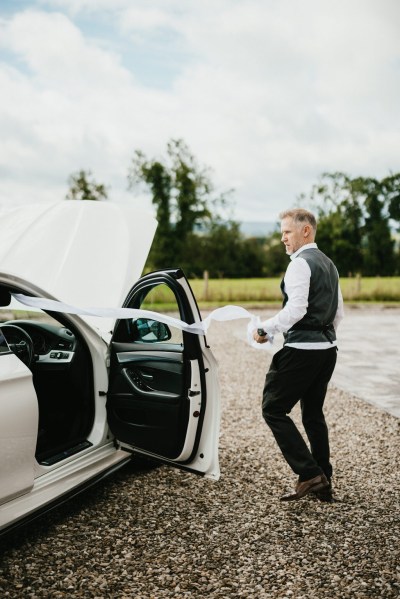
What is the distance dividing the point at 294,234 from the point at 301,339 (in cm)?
68

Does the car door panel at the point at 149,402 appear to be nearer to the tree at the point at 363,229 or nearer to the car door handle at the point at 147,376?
the car door handle at the point at 147,376

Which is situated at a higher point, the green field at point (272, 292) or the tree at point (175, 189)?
the tree at point (175, 189)

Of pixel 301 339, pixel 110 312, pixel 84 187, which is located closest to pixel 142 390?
pixel 110 312

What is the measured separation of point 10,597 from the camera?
2.65 metres

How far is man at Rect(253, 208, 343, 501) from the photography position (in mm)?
3441

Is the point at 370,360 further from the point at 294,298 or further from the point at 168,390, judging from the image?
the point at 168,390

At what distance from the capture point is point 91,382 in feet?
11.9

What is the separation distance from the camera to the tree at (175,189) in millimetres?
38031

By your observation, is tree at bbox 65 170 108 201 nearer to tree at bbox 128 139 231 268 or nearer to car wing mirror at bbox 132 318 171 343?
tree at bbox 128 139 231 268

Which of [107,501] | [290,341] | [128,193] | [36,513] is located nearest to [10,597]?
[36,513]

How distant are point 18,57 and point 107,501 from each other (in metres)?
9.97

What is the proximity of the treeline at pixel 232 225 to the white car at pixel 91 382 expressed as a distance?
30.7 meters

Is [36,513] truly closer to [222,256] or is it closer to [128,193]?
[128,193]

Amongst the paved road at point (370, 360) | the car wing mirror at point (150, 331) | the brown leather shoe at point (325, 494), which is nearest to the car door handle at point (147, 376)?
the car wing mirror at point (150, 331)
